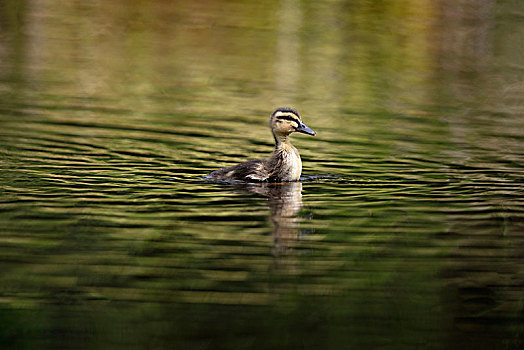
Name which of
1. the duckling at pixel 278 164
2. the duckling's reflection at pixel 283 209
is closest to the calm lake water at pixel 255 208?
the duckling's reflection at pixel 283 209

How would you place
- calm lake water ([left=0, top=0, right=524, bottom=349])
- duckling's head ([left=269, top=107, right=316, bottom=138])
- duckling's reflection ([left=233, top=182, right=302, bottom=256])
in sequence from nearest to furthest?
calm lake water ([left=0, top=0, right=524, bottom=349]) → duckling's reflection ([left=233, top=182, right=302, bottom=256]) → duckling's head ([left=269, top=107, right=316, bottom=138])

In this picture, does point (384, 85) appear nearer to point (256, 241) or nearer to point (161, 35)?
point (161, 35)

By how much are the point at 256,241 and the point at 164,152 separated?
189 inches

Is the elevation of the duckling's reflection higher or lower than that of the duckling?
lower

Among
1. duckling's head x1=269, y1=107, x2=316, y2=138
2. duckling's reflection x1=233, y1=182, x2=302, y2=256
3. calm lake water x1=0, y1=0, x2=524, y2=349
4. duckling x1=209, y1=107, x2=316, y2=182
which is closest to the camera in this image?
calm lake water x1=0, y1=0, x2=524, y2=349

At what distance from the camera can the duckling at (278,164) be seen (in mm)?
11156

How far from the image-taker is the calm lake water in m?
6.37

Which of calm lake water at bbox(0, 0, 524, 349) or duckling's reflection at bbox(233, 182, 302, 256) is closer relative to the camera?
calm lake water at bbox(0, 0, 524, 349)

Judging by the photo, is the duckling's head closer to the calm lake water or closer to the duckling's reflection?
the calm lake water

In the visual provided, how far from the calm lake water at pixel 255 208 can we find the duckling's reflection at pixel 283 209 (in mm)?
30

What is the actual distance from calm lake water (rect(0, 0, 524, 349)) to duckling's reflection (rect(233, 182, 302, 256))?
0.10ft

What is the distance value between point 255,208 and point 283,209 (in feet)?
0.93

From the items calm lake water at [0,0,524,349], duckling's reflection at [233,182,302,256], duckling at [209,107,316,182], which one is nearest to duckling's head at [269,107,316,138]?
duckling at [209,107,316,182]

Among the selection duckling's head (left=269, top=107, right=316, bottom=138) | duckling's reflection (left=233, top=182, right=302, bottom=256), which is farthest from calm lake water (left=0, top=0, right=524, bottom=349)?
duckling's head (left=269, top=107, right=316, bottom=138)
